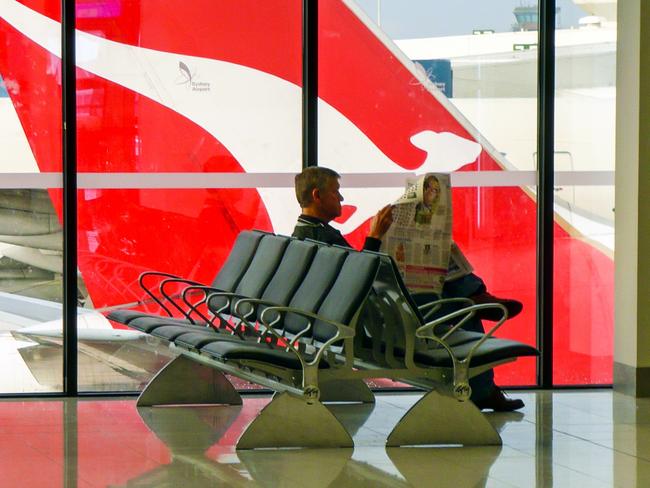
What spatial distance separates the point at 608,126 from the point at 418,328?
2993 millimetres

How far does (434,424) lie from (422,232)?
111cm

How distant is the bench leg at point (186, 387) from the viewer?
7.11m

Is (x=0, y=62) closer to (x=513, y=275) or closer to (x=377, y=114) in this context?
(x=377, y=114)

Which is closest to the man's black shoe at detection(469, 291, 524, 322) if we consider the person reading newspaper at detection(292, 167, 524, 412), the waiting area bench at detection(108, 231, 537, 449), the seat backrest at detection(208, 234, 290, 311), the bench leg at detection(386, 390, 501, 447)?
the person reading newspaper at detection(292, 167, 524, 412)

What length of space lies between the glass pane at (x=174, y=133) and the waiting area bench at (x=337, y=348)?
44.7 inches

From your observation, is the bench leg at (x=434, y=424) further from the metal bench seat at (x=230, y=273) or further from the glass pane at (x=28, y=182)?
the glass pane at (x=28, y=182)

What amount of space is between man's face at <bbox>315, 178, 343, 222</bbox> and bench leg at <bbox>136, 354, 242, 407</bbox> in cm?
114

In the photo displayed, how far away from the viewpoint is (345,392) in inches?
293

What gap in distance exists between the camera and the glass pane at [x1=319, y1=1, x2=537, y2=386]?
802cm

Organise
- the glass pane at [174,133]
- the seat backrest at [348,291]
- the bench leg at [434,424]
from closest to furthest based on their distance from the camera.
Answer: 1. the seat backrest at [348,291]
2. the bench leg at [434,424]
3. the glass pane at [174,133]

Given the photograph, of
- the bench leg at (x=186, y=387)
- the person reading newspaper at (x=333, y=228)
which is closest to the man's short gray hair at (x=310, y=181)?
the person reading newspaper at (x=333, y=228)

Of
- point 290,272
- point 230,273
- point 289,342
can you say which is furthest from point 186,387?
point 289,342

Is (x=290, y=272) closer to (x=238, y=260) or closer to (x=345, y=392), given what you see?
(x=238, y=260)

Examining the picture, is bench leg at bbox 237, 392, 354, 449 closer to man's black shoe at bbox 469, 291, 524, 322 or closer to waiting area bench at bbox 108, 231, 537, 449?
waiting area bench at bbox 108, 231, 537, 449
